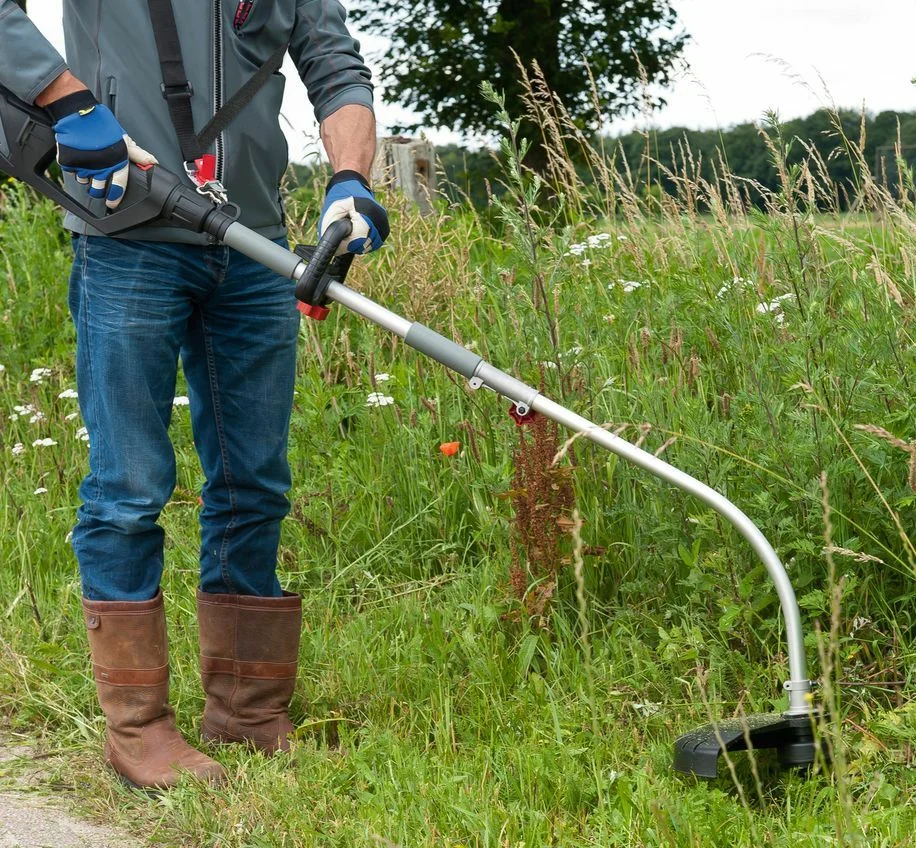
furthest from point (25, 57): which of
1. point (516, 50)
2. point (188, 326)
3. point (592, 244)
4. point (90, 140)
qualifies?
point (516, 50)

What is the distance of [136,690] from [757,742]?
156cm

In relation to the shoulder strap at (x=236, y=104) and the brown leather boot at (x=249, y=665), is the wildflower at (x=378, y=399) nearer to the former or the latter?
the brown leather boot at (x=249, y=665)

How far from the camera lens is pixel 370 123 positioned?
3.23 meters

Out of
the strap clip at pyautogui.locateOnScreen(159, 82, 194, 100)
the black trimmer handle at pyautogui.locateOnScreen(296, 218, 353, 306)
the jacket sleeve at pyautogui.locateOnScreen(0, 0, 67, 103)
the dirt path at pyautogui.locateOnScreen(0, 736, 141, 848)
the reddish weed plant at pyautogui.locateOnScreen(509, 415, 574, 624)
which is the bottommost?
the dirt path at pyautogui.locateOnScreen(0, 736, 141, 848)

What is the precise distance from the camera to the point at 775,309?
13.6ft

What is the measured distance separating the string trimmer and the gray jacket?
0.08 m

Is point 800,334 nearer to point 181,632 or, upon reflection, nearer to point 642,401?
point 642,401

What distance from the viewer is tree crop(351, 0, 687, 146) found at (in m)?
16.9

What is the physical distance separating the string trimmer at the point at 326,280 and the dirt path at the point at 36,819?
1.35 meters

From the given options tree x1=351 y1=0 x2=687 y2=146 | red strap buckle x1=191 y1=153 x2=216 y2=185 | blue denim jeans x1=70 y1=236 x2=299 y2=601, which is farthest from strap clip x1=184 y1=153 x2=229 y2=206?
tree x1=351 y1=0 x2=687 y2=146

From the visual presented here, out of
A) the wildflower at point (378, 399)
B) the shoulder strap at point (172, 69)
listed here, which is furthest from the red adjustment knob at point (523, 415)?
the wildflower at point (378, 399)

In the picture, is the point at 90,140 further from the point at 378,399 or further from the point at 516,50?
the point at 516,50

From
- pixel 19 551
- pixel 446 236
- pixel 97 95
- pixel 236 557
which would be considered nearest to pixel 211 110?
pixel 97 95

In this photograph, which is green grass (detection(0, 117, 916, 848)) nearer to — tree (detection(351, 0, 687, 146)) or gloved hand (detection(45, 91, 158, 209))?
gloved hand (detection(45, 91, 158, 209))
